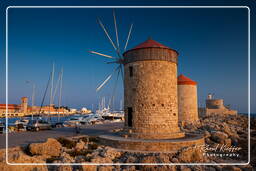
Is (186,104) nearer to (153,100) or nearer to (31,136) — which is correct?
(153,100)

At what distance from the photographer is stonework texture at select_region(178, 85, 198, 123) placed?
22.5 metres

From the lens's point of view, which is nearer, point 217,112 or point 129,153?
point 129,153

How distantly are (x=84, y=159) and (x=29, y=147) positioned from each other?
8.56ft

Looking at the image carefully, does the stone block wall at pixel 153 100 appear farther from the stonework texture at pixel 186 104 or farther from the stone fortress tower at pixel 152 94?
the stonework texture at pixel 186 104

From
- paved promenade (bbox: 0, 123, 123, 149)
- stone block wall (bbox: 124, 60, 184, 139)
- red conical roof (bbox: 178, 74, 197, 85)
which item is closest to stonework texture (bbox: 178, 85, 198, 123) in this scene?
red conical roof (bbox: 178, 74, 197, 85)

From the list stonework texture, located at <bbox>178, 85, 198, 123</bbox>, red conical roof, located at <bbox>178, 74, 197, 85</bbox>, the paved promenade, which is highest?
red conical roof, located at <bbox>178, 74, 197, 85</bbox>

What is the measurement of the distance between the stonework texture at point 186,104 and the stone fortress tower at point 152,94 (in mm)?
11395

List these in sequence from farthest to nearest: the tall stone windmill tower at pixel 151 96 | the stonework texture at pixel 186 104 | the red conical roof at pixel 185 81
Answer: the red conical roof at pixel 185 81 < the stonework texture at pixel 186 104 < the tall stone windmill tower at pixel 151 96

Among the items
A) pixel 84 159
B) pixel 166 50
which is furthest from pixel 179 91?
pixel 84 159

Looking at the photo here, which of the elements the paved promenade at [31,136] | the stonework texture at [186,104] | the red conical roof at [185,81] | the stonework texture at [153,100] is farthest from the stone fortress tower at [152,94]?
the red conical roof at [185,81]

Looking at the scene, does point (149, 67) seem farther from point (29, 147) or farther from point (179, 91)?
point (179, 91)

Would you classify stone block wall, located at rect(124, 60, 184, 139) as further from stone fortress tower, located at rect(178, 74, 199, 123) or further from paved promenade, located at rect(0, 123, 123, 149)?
stone fortress tower, located at rect(178, 74, 199, 123)

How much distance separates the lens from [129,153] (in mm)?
8828

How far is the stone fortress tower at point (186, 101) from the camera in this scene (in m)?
22.6
